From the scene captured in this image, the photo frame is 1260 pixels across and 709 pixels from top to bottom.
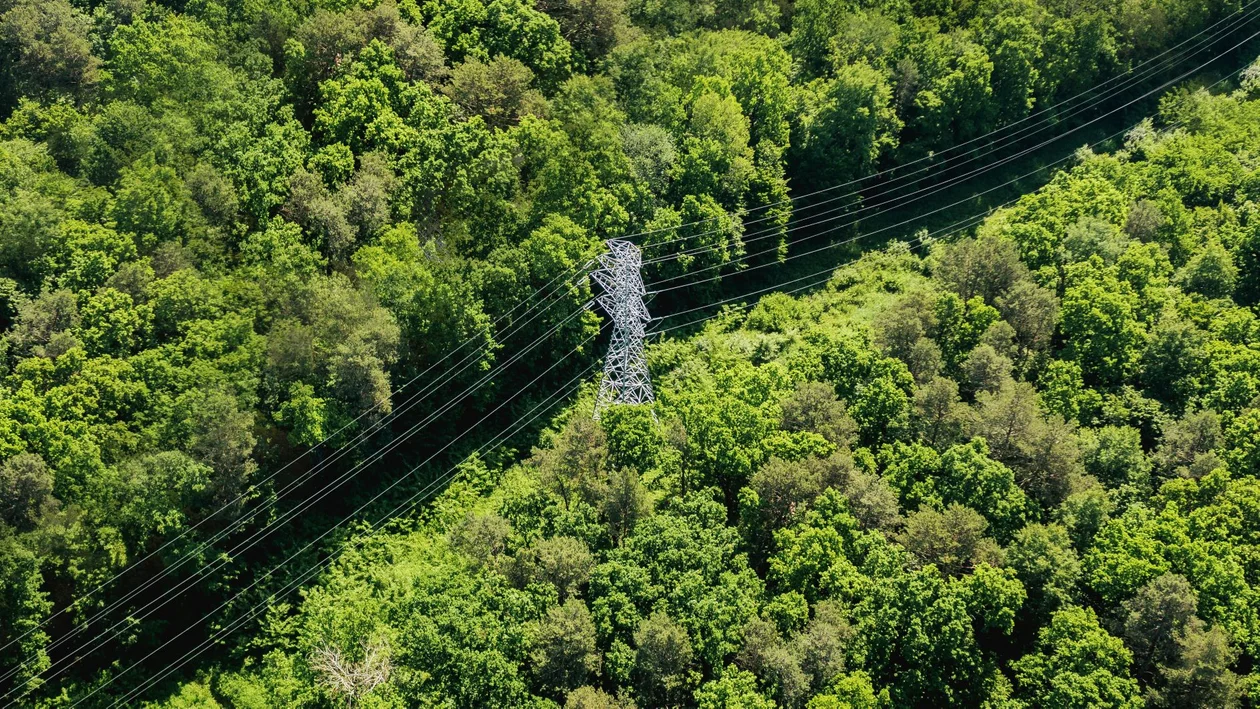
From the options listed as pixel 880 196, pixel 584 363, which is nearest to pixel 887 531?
pixel 584 363

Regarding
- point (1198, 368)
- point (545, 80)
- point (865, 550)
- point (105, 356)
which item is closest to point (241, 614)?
point (105, 356)

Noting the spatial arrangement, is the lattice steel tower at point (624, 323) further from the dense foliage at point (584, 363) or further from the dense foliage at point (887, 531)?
the dense foliage at point (887, 531)

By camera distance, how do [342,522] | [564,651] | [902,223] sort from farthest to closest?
[902,223], [342,522], [564,651]

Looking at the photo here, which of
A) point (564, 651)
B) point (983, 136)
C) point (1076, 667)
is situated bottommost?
point (1076, 667)

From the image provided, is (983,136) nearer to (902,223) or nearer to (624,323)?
(902,223)

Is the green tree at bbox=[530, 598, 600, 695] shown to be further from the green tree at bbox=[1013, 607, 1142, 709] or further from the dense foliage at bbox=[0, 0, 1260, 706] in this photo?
the green tree at bbox=[1013, 607, 1142, 709]

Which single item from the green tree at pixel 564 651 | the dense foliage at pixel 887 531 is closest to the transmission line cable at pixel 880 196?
the dense foliage at pixel 887 531
